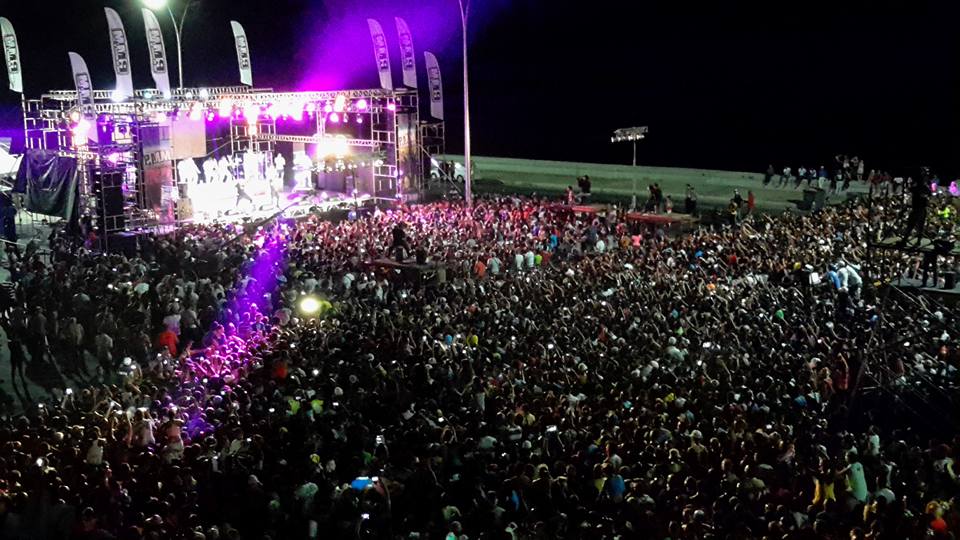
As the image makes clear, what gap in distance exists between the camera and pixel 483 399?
33.7ft

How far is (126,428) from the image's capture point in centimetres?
960

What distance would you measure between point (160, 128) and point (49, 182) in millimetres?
3713

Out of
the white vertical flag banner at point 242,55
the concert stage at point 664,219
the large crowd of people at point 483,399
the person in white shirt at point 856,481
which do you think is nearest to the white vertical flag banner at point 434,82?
the white vertical flag banner at point 242,55

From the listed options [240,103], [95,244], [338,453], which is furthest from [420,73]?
[338,453]

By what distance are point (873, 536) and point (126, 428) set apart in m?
7.15

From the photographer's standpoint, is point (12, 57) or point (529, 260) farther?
point (12, 57)

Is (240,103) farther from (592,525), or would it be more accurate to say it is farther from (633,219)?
(592,525)

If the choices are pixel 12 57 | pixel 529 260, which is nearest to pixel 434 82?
pixel 529 260

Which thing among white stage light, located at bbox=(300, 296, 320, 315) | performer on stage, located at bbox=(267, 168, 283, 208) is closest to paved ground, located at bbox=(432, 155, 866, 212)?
performer on stage, located at bbox=(267, 168, 283, 208)

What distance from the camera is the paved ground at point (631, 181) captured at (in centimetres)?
3001

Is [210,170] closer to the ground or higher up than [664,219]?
higher up

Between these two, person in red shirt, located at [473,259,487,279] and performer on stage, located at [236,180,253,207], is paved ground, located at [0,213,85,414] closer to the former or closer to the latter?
person in red shirt, located at [473,259,487,279]

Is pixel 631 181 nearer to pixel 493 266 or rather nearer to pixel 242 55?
pixel 242 55

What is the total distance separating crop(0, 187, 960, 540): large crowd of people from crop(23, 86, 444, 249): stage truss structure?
4.68 meters
